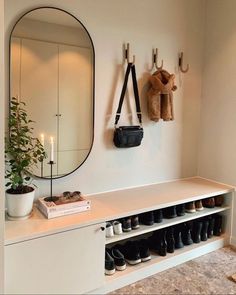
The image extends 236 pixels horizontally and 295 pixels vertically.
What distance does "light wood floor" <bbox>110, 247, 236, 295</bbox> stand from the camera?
82.3 inches

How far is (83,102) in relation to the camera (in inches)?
90.2

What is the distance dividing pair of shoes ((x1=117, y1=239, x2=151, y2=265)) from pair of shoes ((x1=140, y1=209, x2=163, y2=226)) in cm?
17

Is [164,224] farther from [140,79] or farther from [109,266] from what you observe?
[140,79]

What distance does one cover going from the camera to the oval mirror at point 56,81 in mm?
2010

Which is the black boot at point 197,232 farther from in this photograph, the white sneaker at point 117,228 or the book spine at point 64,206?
the book spine at point 64,206

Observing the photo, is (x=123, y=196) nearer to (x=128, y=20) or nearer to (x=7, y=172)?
(x=7, y=172)

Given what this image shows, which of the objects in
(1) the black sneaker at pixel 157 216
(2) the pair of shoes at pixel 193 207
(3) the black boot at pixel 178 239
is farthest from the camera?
(2) the pair of shoes at pixel 193 207

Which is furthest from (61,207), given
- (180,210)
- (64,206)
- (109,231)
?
(180,210)

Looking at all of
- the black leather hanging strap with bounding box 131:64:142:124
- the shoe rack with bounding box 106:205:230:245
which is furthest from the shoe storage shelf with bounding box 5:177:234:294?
the black leather hanging strap with bounding box 131:64:142:124

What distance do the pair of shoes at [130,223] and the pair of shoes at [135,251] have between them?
0.53ft

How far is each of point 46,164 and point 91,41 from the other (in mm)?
941

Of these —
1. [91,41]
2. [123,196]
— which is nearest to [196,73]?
[91,41]

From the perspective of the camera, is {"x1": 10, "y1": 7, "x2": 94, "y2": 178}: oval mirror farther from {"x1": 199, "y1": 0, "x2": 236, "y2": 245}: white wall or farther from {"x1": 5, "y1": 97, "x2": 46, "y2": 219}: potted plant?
{"x1": 199, "y1": 0, "x2": 236, "y2": 245}: white wall

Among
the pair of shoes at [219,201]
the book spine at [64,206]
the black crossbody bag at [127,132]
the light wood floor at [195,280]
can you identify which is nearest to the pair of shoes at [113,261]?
the light wood floor at [195,280]
